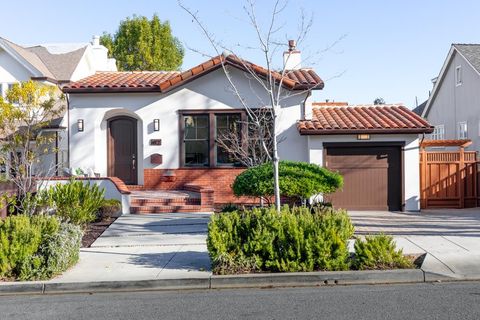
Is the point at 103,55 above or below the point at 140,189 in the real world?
above

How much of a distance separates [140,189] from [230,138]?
3.52 m

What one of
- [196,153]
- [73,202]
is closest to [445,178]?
[196,153]

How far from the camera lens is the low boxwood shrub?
324 inches

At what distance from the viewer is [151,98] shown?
17.2 m

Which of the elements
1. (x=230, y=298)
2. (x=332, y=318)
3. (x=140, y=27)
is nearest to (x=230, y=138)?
(x=230, y=298)

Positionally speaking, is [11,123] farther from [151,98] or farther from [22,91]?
[151,98]

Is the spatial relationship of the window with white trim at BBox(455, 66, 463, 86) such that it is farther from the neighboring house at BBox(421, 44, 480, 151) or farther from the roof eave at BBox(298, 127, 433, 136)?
the roof eave at BBox(298, 127, 433, 136)

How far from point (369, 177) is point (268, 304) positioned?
33.9ft

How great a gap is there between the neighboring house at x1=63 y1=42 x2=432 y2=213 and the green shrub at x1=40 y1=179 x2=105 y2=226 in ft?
13.7

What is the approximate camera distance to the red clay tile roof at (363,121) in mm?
15977

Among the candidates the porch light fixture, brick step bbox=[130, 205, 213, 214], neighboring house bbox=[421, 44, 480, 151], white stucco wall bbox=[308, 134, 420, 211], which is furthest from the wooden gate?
brick step bbox=[130, 205, 213, 214]

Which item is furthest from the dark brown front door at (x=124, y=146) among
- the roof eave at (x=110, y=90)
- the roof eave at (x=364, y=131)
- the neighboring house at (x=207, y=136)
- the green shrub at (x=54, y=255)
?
the green shrub at (x=54, y=255)

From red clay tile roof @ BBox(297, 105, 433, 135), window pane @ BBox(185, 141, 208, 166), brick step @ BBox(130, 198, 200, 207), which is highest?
red clay tile roof @ BBox(297, 105, 433, 135)

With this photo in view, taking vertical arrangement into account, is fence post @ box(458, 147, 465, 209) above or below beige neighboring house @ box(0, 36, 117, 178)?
below
